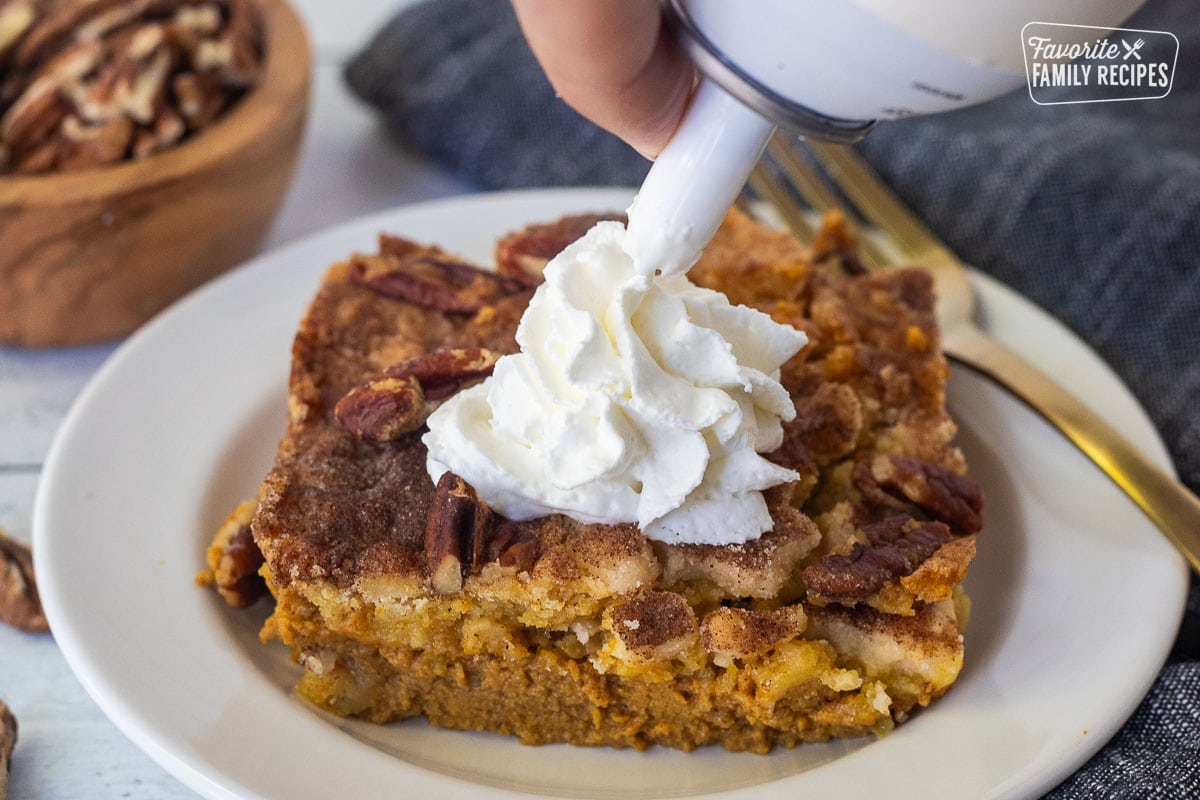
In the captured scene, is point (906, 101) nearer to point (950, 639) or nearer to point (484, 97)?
point (950, 639)

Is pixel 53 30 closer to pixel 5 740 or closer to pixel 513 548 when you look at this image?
pixel 5 740

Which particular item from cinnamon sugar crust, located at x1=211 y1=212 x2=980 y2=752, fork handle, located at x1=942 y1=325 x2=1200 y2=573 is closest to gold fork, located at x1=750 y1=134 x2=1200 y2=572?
fork handle, located at x1=942 y1=325 x2=1200 y2=573

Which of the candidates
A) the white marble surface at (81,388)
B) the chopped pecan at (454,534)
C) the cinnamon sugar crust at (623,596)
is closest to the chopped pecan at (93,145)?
the white marble surface at (81,388)

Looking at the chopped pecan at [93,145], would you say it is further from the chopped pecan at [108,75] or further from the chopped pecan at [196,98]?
the chopped pecan at [196,98]

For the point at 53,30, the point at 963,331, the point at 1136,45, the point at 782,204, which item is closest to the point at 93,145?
the point at 53,30

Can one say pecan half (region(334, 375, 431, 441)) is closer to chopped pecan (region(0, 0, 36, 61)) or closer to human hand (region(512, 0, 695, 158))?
human hand (region(512, 0, 695, 158))
